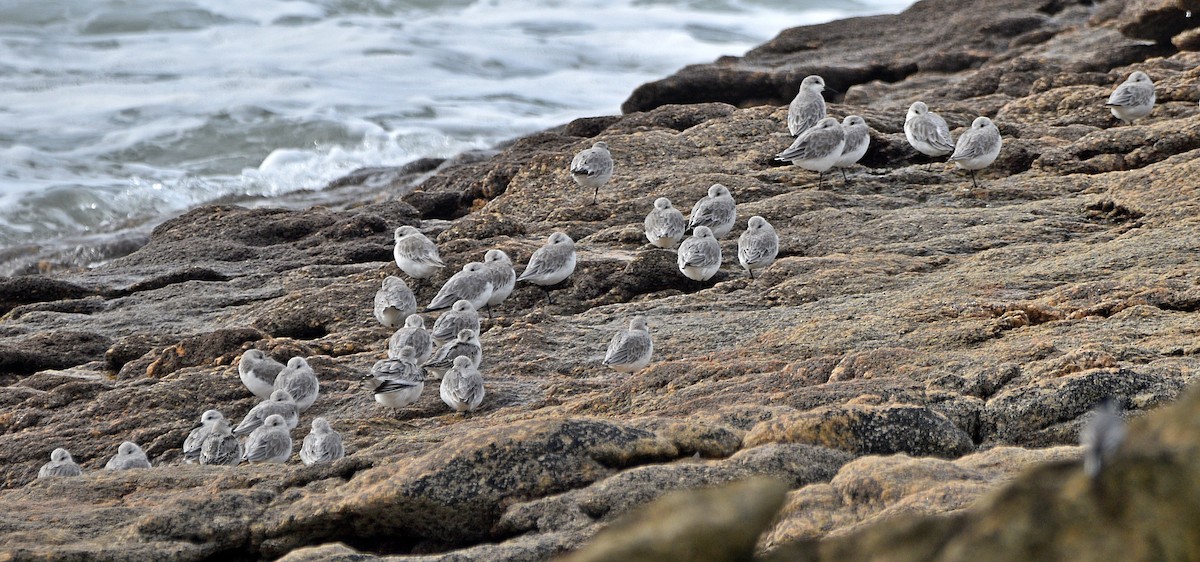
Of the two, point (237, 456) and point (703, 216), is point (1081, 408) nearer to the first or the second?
point (237, 456)

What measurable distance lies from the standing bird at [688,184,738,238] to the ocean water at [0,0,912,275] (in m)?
10.4

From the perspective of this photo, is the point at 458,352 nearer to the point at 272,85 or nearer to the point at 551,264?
the point at 551,264

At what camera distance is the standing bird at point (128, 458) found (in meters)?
7.96

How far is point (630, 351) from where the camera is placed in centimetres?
862

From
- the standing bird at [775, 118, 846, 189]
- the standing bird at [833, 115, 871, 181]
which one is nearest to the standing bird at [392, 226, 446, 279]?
the standing bird at [775, 118, 846, 189]

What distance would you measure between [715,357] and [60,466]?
4115mm

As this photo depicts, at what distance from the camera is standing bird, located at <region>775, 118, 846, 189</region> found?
12.6m

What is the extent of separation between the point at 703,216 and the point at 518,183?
3268 millimetres

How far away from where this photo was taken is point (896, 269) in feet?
32.7

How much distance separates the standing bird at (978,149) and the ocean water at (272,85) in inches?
476

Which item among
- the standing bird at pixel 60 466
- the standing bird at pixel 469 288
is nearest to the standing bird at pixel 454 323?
the standing bird at pixel 469 288

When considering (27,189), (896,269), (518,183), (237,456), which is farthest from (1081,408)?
(27,189)

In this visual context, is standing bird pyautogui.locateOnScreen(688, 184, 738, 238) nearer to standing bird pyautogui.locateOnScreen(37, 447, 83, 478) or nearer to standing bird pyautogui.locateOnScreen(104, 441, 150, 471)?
standing bird pyautogui.locateOnScreen(104, 441, 150, 471)

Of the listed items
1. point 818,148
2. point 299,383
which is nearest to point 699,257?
point 818,148
